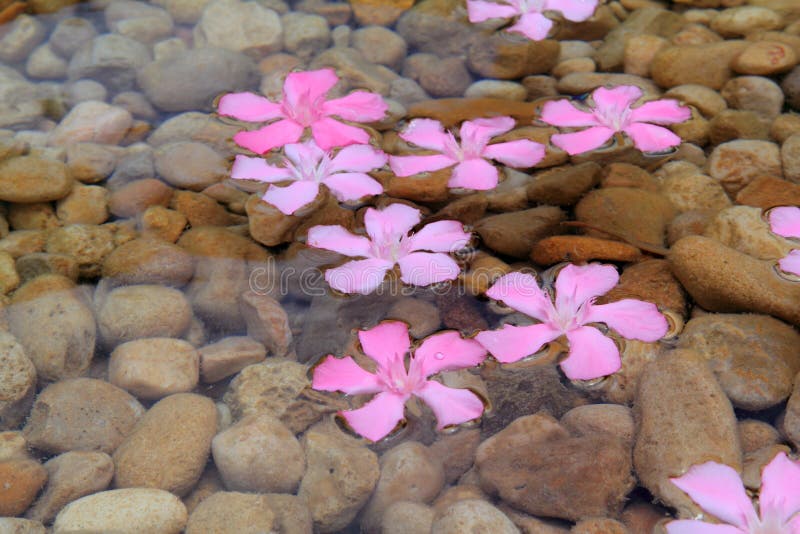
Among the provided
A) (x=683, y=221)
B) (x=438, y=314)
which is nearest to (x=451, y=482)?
(x=438, y=314)

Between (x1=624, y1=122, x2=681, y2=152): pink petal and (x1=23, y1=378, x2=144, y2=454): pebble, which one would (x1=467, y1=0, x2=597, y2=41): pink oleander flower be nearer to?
(x1=624, y1=122, x2=681, y2=152): pink petal

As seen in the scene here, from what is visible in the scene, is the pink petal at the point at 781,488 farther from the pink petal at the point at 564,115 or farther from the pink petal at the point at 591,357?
the pink petal at the point at 564,115

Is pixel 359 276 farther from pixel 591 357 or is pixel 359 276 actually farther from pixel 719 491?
pixel 719 491

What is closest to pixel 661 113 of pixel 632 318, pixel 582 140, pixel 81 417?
pixel 582 140

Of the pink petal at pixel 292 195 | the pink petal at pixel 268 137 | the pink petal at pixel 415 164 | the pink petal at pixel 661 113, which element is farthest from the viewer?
the pink petal at pixel 661 113

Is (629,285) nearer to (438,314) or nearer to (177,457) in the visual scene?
(438,314)

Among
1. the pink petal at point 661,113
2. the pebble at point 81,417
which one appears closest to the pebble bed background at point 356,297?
the pebble at point 81,417

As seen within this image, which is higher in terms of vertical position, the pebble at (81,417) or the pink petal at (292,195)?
the pink petal at (292,195)
